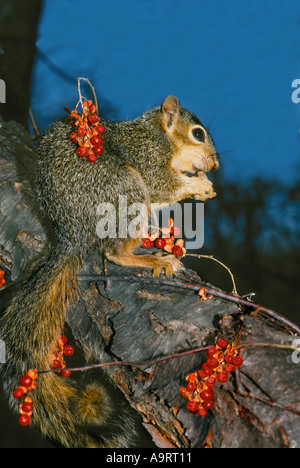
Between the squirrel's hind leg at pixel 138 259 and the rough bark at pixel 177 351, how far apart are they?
0.12 feet

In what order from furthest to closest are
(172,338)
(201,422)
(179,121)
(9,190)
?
(9,190) < (179,121) < (172,338) < (201,422)

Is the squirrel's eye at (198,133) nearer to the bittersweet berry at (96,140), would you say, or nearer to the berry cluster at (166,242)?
the berry cluster at (166,242)

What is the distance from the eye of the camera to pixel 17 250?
1.79 meters

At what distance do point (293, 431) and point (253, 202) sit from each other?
1383mm

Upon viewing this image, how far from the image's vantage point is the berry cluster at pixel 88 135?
54.0 inches

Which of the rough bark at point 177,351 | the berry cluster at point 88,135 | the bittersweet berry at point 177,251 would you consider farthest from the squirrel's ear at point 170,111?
the rough bark at point 177,351

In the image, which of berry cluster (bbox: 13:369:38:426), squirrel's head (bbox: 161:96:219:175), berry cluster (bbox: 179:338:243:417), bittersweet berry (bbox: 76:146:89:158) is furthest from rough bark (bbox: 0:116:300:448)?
squirrel's head (bbox: 161:96:219:175)

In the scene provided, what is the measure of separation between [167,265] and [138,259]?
0.11m

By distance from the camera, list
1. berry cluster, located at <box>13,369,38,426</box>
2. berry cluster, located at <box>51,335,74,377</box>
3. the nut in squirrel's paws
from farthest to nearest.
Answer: the nut in squirrel's paws → berry cluster, located at <box>51,335,74,377</box> → berry cluster, located at <box>13,369,38,426</box>

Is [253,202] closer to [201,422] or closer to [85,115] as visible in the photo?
[85,115]

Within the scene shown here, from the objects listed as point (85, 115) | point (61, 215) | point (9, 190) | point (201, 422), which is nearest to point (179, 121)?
point (85, 115)

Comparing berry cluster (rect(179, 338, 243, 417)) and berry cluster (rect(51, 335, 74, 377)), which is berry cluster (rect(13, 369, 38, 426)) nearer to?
berry cluster (rect(51, 335, 74, 377))

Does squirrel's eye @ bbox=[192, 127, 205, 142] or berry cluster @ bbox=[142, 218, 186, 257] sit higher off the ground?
squirrel's eye @ bbox=[192, 127, 205, 142]

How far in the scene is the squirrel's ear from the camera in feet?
5.60
